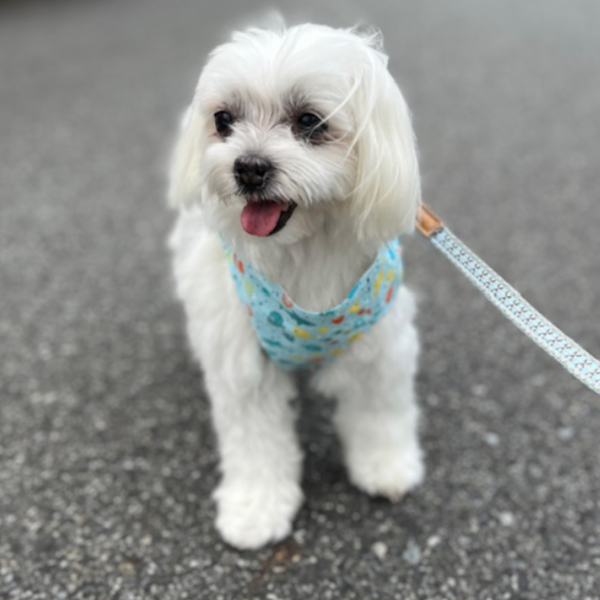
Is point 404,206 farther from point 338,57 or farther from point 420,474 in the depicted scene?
point 420,474

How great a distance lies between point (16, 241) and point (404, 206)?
2987mm

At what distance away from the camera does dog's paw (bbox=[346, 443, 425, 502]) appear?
2.36 m

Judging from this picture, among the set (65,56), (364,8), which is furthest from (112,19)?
(364,8)

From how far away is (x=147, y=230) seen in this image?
4.13 m

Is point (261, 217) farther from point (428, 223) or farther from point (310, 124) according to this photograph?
point (428, 223)

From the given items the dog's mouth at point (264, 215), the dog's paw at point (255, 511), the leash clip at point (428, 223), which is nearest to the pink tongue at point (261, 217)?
the dog's mouth at point (264, 215)

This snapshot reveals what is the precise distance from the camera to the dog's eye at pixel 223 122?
176 cm

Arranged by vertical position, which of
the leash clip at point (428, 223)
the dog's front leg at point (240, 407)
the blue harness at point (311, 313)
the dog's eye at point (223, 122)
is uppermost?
the dog's eye at point (223, 122)

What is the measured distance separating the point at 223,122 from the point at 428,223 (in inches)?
22.7

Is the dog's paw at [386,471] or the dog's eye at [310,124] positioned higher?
the dog's eye at [310,124]

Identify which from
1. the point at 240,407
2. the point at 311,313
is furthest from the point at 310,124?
the point at 240,407

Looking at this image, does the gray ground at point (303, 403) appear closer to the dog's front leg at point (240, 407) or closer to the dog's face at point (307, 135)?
the dog's front leg at point (240, 407)

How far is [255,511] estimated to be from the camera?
2.25m

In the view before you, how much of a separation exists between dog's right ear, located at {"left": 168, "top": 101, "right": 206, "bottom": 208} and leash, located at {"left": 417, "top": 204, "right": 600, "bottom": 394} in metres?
0.59
